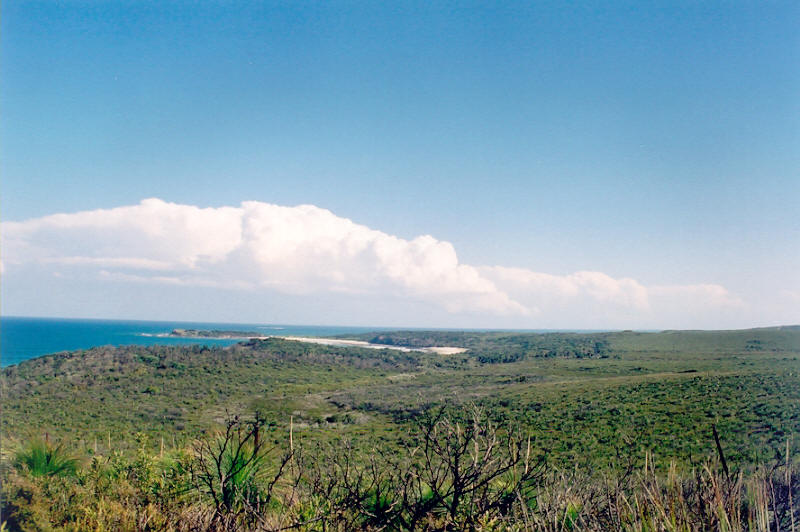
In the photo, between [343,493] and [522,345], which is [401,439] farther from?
[522,345]

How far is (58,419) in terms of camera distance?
28.6m

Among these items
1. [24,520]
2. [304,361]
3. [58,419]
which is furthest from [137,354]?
[24,520]

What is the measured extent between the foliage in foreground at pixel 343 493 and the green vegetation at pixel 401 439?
4 centimetres

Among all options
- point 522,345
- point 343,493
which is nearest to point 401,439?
point 343,493

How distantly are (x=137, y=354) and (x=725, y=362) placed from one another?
184ft

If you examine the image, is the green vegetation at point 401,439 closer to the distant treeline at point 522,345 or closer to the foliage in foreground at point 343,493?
the foliage in foreground at point 343,493

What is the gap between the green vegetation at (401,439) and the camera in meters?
3.90

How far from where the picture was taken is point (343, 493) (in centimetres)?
493

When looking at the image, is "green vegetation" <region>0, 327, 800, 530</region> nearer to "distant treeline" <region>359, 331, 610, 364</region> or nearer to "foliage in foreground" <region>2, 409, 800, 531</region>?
"foliage in foreground" <region>2, 409, 800, 531</region>

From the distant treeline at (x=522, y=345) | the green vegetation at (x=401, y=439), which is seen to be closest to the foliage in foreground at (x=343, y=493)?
the green vegetation at (x=401, y=439)

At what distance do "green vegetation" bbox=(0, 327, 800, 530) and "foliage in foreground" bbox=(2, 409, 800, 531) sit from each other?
36mm

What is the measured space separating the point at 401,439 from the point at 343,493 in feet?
56.3

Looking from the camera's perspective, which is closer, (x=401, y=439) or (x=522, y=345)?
(x=401, y=439)

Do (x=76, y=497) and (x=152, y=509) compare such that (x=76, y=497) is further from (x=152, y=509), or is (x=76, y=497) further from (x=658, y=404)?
(x=658, y=404)
